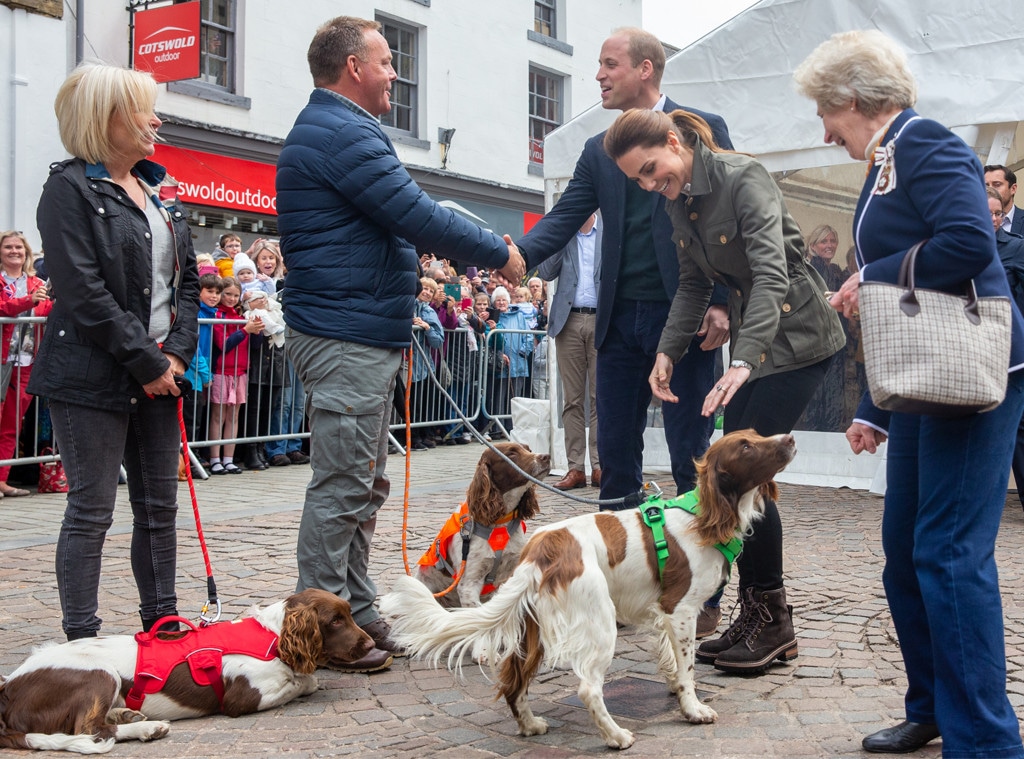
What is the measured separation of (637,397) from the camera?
16.3ft

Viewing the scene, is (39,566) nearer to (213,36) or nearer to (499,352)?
(499,352)

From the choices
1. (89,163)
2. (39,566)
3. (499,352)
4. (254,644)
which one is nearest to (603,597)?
(254,644)

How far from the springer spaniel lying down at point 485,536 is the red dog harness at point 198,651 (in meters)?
1.08

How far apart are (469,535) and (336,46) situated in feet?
7.15

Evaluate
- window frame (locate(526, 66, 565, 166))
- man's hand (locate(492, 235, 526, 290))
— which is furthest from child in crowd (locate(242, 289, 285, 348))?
window frame (locate(526, 66, 565, 166))

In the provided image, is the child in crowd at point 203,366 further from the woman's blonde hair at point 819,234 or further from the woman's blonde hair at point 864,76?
the woman's blonde hair at point 864,76

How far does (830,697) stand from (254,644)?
2.13m

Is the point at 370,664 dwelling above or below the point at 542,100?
below

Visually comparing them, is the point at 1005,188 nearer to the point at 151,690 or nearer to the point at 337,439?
the point at 337,439

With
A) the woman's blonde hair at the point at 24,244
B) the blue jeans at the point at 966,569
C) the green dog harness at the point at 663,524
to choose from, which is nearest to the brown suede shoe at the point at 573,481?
the woman's blonde hair at the point at 24,244

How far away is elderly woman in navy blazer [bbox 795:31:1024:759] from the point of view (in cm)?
283

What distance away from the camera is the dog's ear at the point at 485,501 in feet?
15.6

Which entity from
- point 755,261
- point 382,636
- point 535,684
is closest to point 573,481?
point 382,636

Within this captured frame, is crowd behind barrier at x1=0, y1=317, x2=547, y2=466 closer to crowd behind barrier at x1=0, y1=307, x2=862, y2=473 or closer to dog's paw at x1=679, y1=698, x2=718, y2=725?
crowd behind barrier at x1=0, y1=307, x2=862, y2=473
